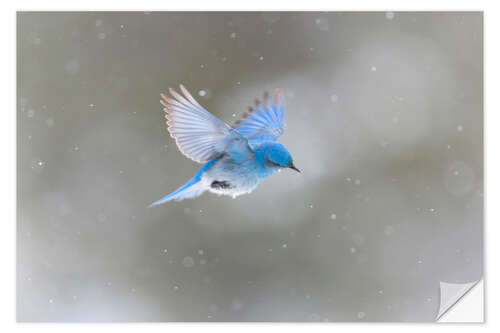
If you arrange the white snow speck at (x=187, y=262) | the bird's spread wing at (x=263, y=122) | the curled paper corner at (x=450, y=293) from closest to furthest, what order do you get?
the bird's spread wing at (x=263, y=122), the curled paper corner at (x=450, y=293), the white snow speck at (x=187, y=262)

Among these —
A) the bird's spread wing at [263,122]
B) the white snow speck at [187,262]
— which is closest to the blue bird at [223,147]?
the bird's spread wing at [263,122]

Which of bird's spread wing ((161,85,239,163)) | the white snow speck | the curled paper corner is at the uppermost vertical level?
bird's spread wing ((161,85,239,163))

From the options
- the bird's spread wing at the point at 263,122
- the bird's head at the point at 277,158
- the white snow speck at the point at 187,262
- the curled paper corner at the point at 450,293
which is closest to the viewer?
the bird's head at the point at 277,158

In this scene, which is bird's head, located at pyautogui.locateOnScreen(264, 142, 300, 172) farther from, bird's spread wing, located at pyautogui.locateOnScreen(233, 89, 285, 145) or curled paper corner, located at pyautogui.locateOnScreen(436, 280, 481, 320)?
curled paper corner, located at pyautogui.locateOnScreen(436, 280, 481, 320)

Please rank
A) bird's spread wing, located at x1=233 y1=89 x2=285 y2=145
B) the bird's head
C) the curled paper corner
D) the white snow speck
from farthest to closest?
the white snow speck → the curled paper corner → bird's spread wing, located at x1=233 y1=89 x2=285 y2=145 → the bird's head

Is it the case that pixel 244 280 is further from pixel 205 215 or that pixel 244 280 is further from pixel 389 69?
pixel 389 69

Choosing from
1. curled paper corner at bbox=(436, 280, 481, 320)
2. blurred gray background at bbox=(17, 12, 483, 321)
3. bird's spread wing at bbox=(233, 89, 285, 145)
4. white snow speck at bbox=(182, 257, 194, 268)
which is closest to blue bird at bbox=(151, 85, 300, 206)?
bird's spread wing at bbox=(233, 89, 285, 145)

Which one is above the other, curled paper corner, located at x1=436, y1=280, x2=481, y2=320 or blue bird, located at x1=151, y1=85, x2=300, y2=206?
A: blue bird, located at x1=151, y1=85, x2=300, y2=206

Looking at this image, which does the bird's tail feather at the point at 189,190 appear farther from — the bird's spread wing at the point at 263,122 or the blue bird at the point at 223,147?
the bird's spread wing at the point at 263,122
